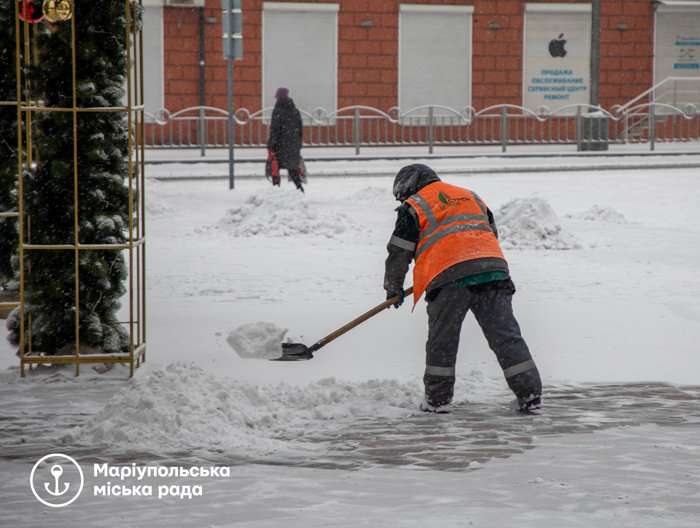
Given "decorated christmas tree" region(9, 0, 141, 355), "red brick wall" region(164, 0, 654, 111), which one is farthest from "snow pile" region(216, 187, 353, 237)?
"red brick wall" region(164, 0, 654, 111)

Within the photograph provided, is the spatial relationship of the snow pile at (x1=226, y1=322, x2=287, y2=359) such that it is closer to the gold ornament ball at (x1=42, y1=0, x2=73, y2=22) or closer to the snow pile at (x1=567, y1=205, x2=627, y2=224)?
the gold ornament ball at (x1=42, y1=0, x2=73, y2=22)

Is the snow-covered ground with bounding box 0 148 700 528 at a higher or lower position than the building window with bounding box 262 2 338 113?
lower

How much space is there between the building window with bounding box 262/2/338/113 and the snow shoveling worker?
71.8 feet

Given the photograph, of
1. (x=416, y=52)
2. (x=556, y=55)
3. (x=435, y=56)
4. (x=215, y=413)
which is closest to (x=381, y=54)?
(x=416, y=52)

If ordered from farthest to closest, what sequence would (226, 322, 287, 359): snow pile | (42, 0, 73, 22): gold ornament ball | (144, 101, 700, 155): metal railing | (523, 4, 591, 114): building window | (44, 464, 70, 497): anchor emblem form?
(523, 4, 591, 114): building window < (144, 101, 700, 155): metal railing < (226, 322, 287, 359): snow pile < (42, 0, 73, 22): gold ornament ball < (44, 464, 70, 497): anchor emblem

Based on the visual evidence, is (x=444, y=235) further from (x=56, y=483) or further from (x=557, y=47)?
(x=557, y=47)

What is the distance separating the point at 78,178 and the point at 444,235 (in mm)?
2077

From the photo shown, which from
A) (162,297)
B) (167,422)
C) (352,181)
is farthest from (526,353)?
(352,181)

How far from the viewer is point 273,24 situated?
26922 millimetres

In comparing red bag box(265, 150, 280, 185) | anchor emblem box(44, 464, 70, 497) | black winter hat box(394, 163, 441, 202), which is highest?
black winter hat box(394, 163, 441, 202)

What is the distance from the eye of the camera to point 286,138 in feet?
55.2

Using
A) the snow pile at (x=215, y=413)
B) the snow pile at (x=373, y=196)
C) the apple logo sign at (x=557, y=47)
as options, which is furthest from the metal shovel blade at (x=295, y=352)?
the apple logo sign at (x=557, y=47)

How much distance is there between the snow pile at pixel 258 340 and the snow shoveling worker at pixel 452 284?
4.14 ft

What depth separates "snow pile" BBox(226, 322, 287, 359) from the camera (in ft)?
21.6
